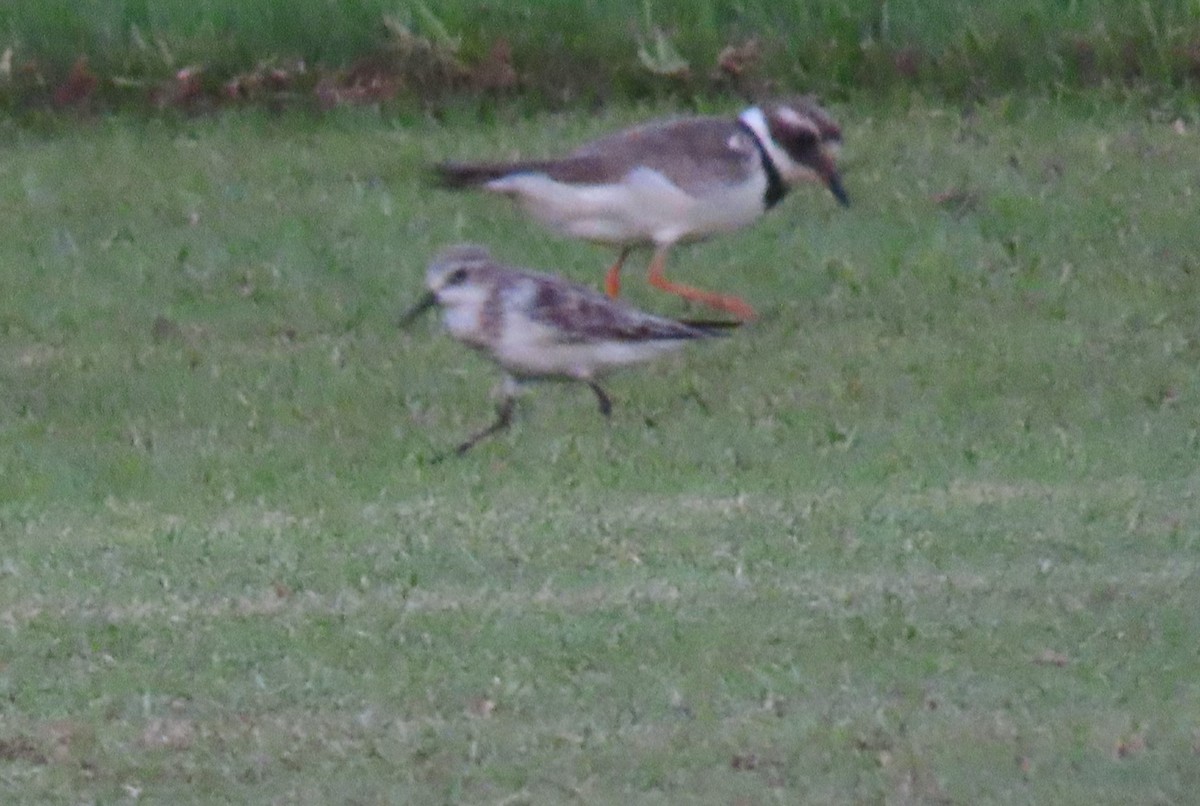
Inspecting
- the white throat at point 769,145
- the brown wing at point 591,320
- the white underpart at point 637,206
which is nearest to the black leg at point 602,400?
the brown wing at point 591,320

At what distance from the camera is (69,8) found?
634 inches

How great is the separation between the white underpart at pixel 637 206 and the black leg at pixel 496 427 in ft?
5.50

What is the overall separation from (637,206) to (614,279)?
0.46 meters

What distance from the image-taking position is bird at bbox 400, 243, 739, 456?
10.0 metres

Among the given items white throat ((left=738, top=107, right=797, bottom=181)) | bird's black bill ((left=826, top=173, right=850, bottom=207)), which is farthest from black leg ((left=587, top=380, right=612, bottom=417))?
bird's black bill ((left=826, top=173, right=850, bottom=207))

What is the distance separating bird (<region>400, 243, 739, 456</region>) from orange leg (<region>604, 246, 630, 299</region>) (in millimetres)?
1850

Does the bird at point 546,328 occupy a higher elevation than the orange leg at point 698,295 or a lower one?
higher

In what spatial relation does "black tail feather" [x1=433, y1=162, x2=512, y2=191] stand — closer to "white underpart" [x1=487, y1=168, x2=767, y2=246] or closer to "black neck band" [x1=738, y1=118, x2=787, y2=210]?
"white underpart" [x1=487, y1=168, x2=767, y2=246]

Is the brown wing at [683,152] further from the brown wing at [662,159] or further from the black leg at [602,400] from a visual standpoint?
the black leg at [602,400]

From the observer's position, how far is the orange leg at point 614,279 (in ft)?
40.0

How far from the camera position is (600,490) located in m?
9.45

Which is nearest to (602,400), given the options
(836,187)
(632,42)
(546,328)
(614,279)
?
(546,328)

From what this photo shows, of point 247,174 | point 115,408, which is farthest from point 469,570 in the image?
point 247,174

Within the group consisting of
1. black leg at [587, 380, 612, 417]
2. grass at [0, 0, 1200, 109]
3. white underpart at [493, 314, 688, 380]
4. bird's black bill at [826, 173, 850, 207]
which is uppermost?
white underpart at [493, 314, 688, 380]
